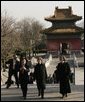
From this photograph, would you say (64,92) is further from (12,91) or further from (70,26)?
(70,26)

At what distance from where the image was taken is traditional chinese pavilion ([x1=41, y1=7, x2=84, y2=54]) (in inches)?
2328

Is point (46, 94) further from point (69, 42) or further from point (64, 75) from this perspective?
point (69, 42)

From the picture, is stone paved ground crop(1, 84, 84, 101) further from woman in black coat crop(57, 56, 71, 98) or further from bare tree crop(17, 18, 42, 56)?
bare tree crop(17, 18, 42, 56)

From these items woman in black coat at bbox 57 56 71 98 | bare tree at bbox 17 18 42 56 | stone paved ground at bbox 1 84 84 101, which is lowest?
stone paved ground at bbox 1 84 84 101

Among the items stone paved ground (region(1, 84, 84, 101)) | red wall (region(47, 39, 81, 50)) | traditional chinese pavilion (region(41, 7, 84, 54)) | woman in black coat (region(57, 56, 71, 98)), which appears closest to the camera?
stone paved ground (region(1, 84, 84, 101))

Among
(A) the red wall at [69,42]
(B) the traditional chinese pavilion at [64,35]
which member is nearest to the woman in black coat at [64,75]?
(B) the traditional chinese pavilion at [64,35]

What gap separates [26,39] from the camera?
232 feet

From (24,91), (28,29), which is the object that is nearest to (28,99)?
(24,91)

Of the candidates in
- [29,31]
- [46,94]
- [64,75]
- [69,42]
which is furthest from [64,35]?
[64,75]

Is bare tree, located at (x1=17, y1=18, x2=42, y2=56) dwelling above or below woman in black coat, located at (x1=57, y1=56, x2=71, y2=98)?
above

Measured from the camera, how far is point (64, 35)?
2347 inches

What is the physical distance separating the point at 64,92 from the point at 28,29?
222 feet

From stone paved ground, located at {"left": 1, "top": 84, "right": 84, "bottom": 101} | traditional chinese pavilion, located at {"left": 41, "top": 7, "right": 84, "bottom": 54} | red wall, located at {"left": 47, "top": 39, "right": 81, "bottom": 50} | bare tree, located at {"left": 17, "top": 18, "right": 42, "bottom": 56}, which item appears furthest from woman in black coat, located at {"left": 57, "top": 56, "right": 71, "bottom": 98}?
bare tree, located at {"left": 17, "top": 18, "right": 42, "bottom": 56}

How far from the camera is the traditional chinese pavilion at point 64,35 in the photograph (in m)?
59.1
